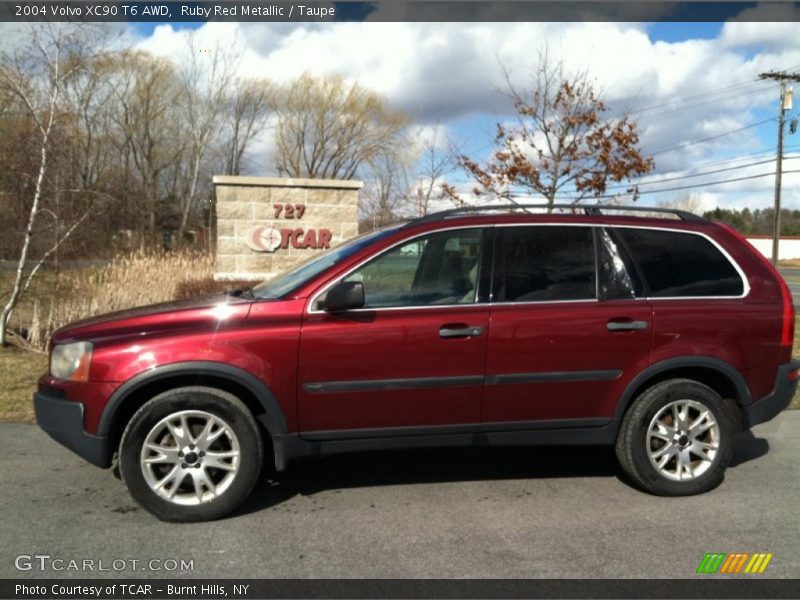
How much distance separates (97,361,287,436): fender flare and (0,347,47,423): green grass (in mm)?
2820

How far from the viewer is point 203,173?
42.0 metres

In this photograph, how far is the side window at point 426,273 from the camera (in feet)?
13.8

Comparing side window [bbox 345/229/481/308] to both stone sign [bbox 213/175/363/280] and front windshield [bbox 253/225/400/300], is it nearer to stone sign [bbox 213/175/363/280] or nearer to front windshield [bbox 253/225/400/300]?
front windshield [bbox 253/225/400/300]

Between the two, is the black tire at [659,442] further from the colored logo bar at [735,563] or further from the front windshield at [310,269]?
the front windshield at [310,269]

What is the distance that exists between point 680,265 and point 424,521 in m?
2.41

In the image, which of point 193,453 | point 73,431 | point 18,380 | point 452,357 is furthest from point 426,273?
point 18,380

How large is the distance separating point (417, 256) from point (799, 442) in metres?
3.84

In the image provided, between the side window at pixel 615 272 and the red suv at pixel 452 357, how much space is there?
0.04 ft

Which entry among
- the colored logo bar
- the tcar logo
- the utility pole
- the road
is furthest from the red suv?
the utility pole

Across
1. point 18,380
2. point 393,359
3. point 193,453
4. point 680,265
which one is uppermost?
point 680,265

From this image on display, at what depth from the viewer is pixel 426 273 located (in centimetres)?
438

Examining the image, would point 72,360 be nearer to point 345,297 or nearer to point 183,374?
point 183,374

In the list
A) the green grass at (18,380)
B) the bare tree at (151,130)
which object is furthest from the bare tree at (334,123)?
the green grass at (18,380)

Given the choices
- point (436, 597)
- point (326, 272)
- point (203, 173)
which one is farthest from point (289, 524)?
point (203, 173)
